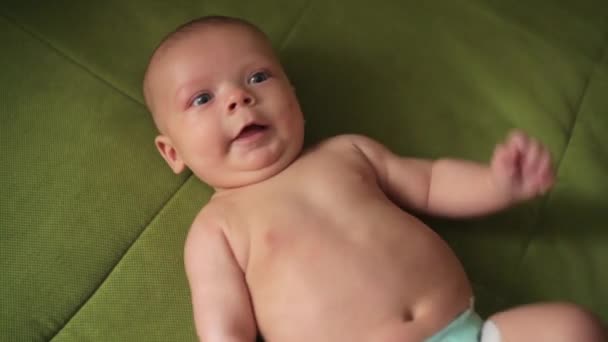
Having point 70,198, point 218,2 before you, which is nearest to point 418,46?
point 218,2

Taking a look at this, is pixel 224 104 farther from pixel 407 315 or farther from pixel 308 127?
pixel 407 315

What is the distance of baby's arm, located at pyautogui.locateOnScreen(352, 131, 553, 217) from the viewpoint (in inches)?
33.7

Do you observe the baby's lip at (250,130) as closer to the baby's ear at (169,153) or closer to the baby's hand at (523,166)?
the baby's ear at (169,153)

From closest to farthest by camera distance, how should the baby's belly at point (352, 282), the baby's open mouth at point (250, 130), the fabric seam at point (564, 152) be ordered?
the baby's belly at point (352, 282) < the baby's open mouth at point (250, 130) < the fabric seam at point (564, 152)

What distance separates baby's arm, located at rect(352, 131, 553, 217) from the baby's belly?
9 cm

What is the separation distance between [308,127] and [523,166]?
0.39 m

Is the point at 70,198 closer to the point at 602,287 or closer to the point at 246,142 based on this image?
the point at 246,142

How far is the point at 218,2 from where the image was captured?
119 centimetres

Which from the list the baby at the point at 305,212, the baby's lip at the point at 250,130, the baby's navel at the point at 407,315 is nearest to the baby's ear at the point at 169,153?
the baby at the point at 305,212

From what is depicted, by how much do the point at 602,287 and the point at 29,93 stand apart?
3.12 ft

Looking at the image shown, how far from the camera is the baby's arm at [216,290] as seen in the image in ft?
2.80

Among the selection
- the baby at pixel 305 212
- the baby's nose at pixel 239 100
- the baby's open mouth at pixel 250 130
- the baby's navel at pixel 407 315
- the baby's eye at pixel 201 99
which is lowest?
the baby's navel at pixel 407 315

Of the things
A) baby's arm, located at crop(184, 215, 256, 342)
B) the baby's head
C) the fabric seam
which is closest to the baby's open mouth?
the baby's head

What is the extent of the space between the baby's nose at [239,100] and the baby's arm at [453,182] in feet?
0.61
